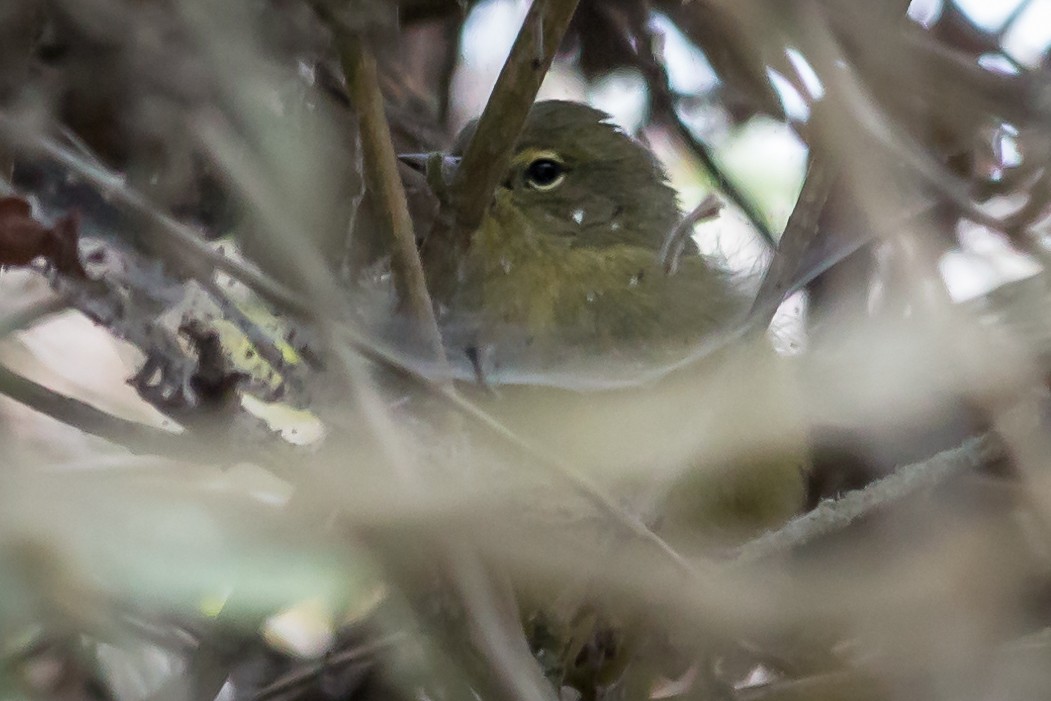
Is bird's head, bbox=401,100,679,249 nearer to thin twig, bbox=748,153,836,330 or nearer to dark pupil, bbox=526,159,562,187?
dark pupil, bbox=526,159,562,187

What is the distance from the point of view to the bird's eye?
1707 millimetres

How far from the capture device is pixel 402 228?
881 mm

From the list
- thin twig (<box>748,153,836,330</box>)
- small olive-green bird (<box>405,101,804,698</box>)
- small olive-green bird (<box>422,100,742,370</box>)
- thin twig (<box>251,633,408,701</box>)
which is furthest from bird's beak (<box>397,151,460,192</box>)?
thin twig (<box>251,633,408,701</box>)

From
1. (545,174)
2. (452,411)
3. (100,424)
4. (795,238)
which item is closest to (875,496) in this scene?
(795,238)

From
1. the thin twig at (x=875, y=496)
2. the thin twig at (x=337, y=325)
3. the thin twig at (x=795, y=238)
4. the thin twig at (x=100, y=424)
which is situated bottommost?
the thin twig at (x=100, y=424)

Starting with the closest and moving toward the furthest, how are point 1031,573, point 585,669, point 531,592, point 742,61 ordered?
point 531,592 < point 1031,573 < point 585,669 < point 742,61

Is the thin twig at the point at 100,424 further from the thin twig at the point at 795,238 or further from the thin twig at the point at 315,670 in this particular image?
the thin twig at the point at 795,238

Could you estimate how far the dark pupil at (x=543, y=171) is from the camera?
1712mm

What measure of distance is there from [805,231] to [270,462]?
0.42m

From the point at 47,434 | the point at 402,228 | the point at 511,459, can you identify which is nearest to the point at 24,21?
the point at 47,434

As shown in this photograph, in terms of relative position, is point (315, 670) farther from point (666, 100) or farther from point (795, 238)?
point (666, 100)

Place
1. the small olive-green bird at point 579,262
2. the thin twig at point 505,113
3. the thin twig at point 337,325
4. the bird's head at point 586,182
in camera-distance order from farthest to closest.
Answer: the bird's head at point 586,182 → the small olive-green bird at point 579,262 → the thin twig at point 505,113 → the thin twig at point 337,325

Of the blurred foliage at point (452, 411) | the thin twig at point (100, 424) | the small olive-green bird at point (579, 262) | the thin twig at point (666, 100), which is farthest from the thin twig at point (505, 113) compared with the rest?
the thin twig at point (666, 100)

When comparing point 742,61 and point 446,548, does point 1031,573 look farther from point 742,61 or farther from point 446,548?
point 742,61
